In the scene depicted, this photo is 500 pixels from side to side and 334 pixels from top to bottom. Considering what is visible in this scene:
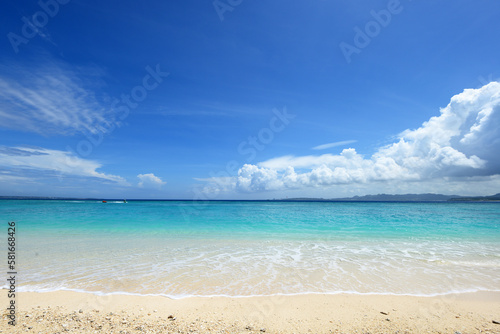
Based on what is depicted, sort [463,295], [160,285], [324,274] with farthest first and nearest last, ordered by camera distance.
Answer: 1. [324,274]
2. [160,285]
3. [463,295]

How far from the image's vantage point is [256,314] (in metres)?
5.10

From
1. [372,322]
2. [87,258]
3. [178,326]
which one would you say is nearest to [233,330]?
[178,326]

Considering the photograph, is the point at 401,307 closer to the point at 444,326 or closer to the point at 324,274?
the point at 444,326

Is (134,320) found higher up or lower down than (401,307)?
higher up

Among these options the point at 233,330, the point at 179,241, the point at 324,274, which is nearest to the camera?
the point at 233,330

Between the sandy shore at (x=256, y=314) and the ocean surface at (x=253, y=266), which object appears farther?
the ocean surface at (x=253, y=266)

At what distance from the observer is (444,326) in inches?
182

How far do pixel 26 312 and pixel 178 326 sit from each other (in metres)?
A: 3.34

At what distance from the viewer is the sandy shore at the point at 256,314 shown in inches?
174

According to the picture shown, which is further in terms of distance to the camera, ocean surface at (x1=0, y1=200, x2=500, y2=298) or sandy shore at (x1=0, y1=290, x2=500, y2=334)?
ocean surface at (x1=0, y1=200, x2=500, y2=298)

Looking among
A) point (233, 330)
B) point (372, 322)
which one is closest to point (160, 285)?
point (233, 330)

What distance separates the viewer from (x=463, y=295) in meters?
6.25

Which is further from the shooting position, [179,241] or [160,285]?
[179,241]

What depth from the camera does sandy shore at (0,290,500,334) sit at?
4.41 m
